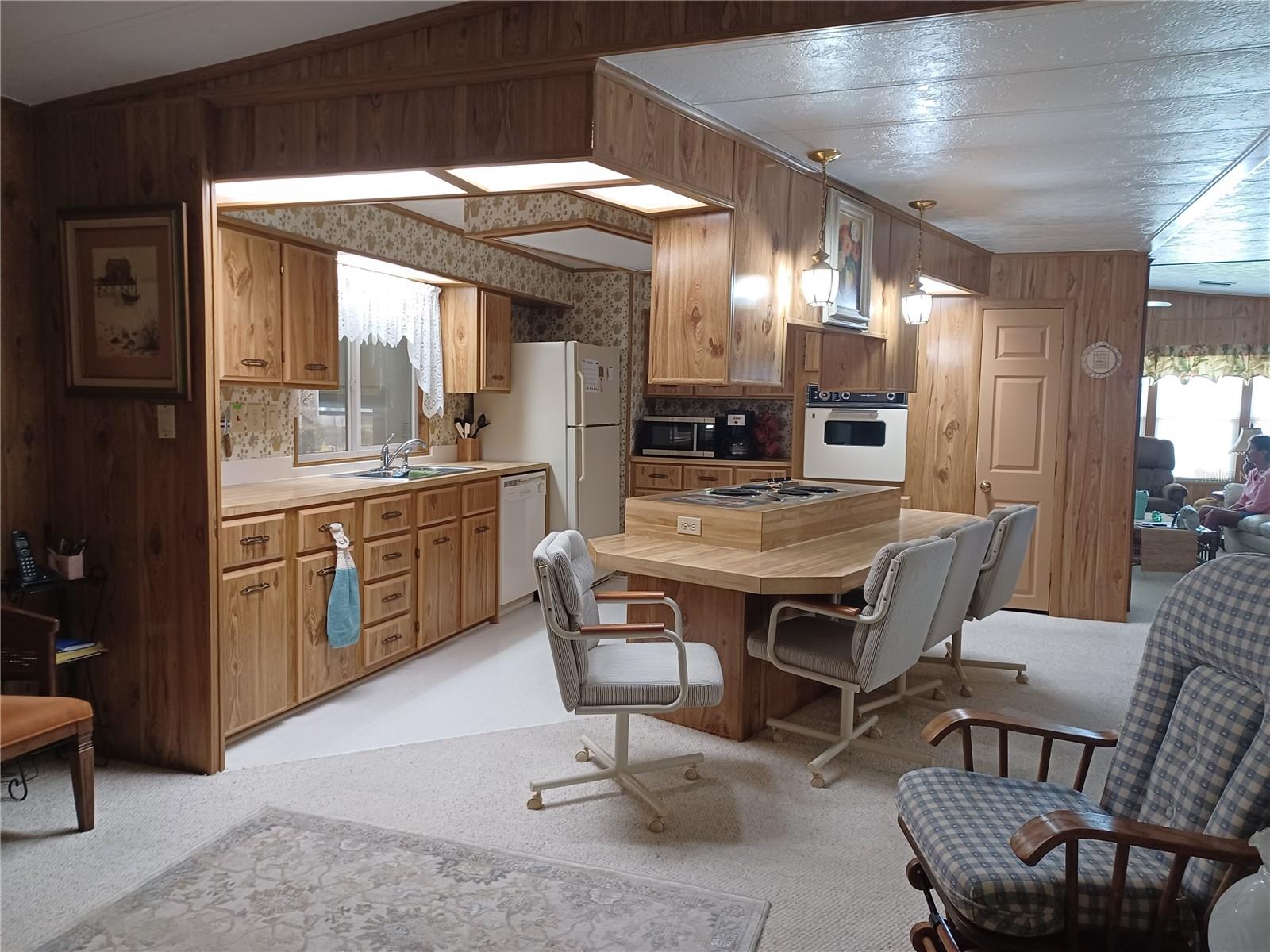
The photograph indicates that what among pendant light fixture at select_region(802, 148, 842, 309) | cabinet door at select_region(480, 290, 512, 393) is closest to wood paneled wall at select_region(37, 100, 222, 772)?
pendant light fixture at select_region(802, 148, 842, 309)

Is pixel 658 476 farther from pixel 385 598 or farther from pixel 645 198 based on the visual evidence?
pixel 645 198

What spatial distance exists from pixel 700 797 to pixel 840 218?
2616 mm

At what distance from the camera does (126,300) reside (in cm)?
309

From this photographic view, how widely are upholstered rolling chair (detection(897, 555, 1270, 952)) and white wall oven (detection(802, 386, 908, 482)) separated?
4203mm

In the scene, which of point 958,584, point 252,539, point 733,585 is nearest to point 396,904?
point 733,585

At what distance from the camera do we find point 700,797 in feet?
9.98

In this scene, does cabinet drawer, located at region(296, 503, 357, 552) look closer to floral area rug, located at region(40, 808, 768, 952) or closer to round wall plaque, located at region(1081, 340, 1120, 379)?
floral area rug, located at region(40, 808, 768, 952)

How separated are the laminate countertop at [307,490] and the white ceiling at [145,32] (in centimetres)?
147

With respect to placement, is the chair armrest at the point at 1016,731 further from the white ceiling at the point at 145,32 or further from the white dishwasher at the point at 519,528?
the white dishwasher at the point at 519,528

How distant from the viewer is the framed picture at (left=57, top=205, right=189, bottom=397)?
303 centimetres

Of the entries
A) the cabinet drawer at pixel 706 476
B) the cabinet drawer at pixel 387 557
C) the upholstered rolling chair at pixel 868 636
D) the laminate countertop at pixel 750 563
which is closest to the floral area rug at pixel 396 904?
the upholstered rolling chair at pixel 868 636

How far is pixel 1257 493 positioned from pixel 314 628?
707 centimetres

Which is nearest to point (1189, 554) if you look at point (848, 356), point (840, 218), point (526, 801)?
point (848, 356)

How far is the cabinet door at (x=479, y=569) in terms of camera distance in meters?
5.01
